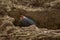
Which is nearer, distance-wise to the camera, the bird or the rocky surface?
the bird

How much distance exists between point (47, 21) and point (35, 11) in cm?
39

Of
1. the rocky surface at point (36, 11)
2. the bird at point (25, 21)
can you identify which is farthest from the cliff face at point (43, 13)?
the bird at point (25, 21)

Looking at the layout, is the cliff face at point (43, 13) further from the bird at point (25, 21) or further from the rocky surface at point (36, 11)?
the bird at point (25, 21)

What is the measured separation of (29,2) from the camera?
19.4ft

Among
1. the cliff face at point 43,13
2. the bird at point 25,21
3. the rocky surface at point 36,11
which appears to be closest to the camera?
the bird at point 25,21

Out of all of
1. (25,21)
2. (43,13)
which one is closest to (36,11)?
(43,13)

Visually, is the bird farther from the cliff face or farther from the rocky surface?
A: the cliff face

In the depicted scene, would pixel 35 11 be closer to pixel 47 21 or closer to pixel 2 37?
pixel 47 21

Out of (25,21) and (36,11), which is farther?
(36,11)

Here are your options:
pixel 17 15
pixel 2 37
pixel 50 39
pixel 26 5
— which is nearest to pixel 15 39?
pixel 2 37

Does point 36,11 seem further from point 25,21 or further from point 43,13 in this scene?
point 25,21

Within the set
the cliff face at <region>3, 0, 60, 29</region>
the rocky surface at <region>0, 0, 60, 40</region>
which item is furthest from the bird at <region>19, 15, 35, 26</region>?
the cliff face at <region>3, 0, 60, 29</region>

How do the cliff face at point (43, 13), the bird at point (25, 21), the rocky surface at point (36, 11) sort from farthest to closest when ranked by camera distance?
1. the cliff face at point (43, 13)
2. the rocky surface at point (36, 11)
3. the bird at point (25, 21)

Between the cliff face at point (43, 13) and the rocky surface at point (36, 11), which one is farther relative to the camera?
the cliff face at point (43, 13)
